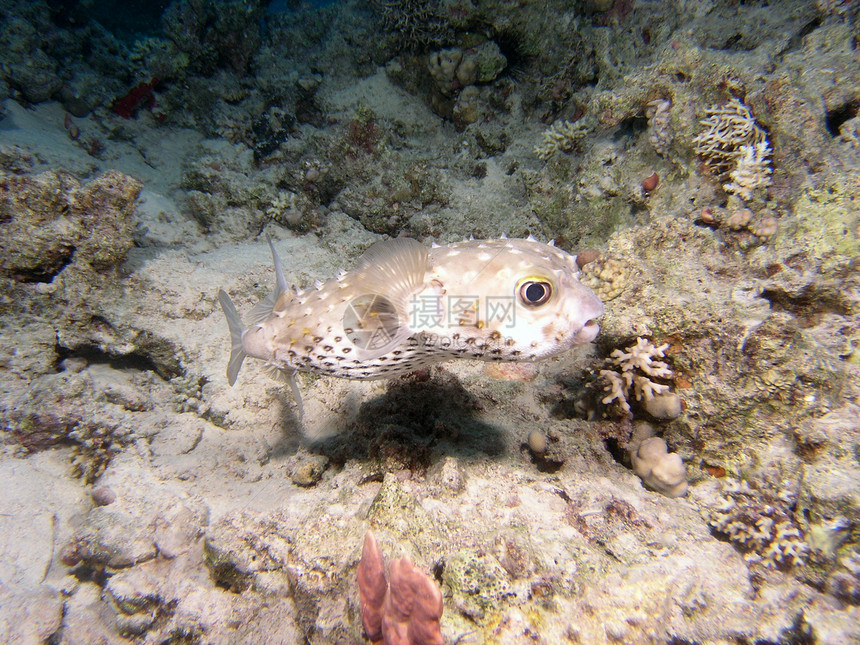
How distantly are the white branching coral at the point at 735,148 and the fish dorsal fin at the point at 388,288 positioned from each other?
360cm

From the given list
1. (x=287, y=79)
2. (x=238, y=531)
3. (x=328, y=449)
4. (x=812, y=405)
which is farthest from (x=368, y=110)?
(x=812, y=405)

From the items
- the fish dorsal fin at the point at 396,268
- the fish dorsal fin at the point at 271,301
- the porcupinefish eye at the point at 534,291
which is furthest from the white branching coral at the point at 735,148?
the fish dorsal fin at the point at 271,301

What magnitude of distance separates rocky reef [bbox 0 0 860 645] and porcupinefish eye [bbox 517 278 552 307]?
1.51 meters

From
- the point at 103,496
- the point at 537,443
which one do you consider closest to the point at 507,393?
the point at 537,443

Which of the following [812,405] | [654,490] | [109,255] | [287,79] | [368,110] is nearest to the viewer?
[812,405]

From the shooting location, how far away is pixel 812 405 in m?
2.58

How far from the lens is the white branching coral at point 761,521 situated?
2.29m

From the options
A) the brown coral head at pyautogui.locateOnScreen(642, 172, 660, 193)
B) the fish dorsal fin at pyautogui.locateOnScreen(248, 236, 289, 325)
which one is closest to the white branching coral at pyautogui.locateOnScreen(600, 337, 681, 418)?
the brown coral head at pyautogui.locateOnScreen(642, 172, 660, 193)

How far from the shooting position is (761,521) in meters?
2.42

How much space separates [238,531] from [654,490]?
3.31 metres

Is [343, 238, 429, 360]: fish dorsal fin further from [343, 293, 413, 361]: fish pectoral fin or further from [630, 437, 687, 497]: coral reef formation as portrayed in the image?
[630, 437, 687, 497]: coral reef formation

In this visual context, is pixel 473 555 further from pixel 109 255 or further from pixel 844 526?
pixel 109 255

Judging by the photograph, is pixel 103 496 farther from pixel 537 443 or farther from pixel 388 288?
pixel 537 443

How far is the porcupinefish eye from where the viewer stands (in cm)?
209
